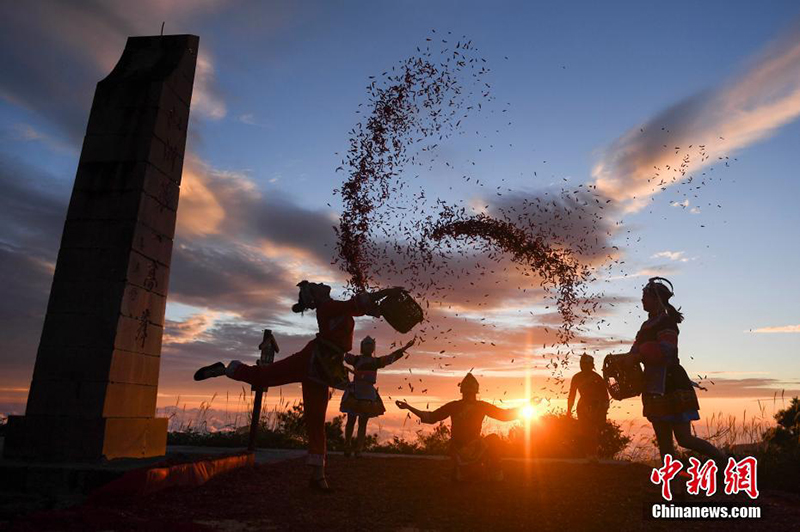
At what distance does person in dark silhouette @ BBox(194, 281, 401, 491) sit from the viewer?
7.04m

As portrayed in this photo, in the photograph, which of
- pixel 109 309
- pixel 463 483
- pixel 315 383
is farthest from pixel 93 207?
pixel 463 483

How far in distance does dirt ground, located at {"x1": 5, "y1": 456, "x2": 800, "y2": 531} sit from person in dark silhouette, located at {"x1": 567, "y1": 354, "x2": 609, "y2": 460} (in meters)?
2.24

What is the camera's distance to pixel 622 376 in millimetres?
7445

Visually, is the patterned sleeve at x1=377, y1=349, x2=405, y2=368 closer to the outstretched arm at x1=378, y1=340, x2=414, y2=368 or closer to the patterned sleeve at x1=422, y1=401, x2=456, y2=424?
the outstretched arm at x1=378, y1=340, x2=414, y2=368

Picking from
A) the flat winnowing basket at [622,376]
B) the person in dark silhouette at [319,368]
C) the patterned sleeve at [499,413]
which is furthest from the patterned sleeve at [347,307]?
the flat winnowing basket at [622,376]

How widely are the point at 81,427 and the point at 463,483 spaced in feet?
16.8

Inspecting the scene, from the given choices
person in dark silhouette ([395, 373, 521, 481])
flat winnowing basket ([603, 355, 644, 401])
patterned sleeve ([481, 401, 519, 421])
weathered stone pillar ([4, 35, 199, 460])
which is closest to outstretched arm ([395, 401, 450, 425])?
person in dark silhouette ([395, 373, 521, 481])

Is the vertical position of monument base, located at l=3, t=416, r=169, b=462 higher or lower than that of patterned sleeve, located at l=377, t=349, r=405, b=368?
lower

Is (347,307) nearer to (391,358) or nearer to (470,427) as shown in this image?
(391,358)

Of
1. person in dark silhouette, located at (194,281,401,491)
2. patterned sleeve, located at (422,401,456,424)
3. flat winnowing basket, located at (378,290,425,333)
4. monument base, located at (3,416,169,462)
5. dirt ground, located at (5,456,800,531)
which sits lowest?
dirt ground, located at (5,456,800,531)

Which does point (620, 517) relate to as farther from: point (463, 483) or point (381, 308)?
point (381, 308)

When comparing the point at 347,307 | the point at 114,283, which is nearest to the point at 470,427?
the point at 347,307

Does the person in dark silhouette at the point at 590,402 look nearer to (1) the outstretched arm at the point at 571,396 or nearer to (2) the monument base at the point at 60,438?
(1) the outstretched arm at the point at 571,396

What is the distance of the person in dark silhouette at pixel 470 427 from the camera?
25.5ft
